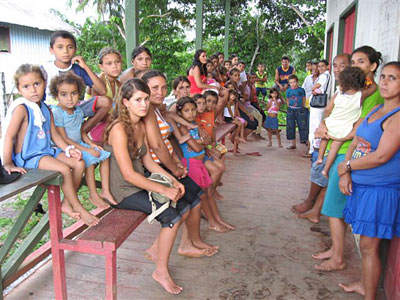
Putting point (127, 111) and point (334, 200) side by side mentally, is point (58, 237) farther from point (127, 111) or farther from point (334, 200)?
point (334, 200)

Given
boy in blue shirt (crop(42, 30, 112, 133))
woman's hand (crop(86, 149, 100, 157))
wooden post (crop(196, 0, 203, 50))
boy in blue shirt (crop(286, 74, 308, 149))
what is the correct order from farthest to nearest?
wooden post (crop(196, 0, 203, 50)), boy in blue shirt (crop(286, 74, 308, 149)), boy in blue shirt (crop(42, 30, 112, 133)), woman's hand (crop(86, 149, 100, 157))

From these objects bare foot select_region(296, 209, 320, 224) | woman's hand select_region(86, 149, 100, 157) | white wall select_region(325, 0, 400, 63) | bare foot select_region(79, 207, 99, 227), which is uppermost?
white wall select_region(325, 0, 400, 63)

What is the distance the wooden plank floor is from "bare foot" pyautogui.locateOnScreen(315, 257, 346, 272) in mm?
42

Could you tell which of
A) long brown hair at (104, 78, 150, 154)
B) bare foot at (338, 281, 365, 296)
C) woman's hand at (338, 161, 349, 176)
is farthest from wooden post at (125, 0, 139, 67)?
bare foot at (338, 281, 365, 296)

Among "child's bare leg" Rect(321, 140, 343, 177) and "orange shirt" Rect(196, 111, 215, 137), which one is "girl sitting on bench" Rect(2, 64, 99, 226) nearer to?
Answer: "orange shirt" Rect(196, 111, 215, 137)

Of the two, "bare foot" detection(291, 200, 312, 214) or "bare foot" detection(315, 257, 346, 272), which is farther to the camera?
"bare foot" detection(291, 200, 312, 214)

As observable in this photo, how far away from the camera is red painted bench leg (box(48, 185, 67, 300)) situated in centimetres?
209

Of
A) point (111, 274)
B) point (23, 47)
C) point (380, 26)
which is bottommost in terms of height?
point (111, 274)

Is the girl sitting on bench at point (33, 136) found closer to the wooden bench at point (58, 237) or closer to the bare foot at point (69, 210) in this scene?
the bare foot at point (69, 210)

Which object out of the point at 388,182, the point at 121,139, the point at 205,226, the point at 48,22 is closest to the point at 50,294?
the point at 121,139

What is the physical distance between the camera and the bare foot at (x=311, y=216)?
3.62m

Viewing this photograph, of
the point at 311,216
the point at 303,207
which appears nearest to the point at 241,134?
the point at 303,207

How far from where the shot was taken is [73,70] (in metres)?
2.99

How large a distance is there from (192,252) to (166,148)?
2.87ft
